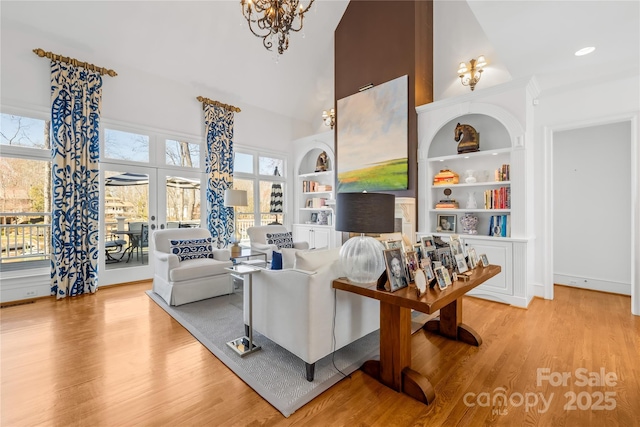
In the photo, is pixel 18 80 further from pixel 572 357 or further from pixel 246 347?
pixel 572 357

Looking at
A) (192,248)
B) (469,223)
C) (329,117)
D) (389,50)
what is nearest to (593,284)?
(469,223)

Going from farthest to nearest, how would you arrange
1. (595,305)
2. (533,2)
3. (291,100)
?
(291,100), (595,305), (533,2)

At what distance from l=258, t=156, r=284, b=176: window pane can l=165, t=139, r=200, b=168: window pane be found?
146 cm

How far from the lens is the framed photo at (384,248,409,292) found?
1870 millimetres

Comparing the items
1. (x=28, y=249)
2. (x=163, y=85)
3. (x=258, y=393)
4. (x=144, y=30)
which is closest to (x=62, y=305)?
(x=28, y=249)

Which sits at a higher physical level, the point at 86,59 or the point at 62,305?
the point at 86,59

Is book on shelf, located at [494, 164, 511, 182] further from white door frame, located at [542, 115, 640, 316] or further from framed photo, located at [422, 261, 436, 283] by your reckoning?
framed photo, located at [422, 261, 436, 283]

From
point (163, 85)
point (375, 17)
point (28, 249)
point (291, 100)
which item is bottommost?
point (28, 249)

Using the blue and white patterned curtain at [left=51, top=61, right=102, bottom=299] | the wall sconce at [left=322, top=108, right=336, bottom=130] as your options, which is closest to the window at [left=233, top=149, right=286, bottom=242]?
the wall sconce at [left=322, top=108, right=336, bottom=130]

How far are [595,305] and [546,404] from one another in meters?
2.70

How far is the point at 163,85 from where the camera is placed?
16.3 ft

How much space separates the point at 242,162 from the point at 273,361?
15.5 feet

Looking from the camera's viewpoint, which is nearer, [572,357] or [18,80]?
[572,357]

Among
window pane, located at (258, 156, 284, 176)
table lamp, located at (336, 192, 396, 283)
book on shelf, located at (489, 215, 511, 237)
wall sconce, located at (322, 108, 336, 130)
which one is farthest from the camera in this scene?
window pane, located at (258, 156, 284, 176)
